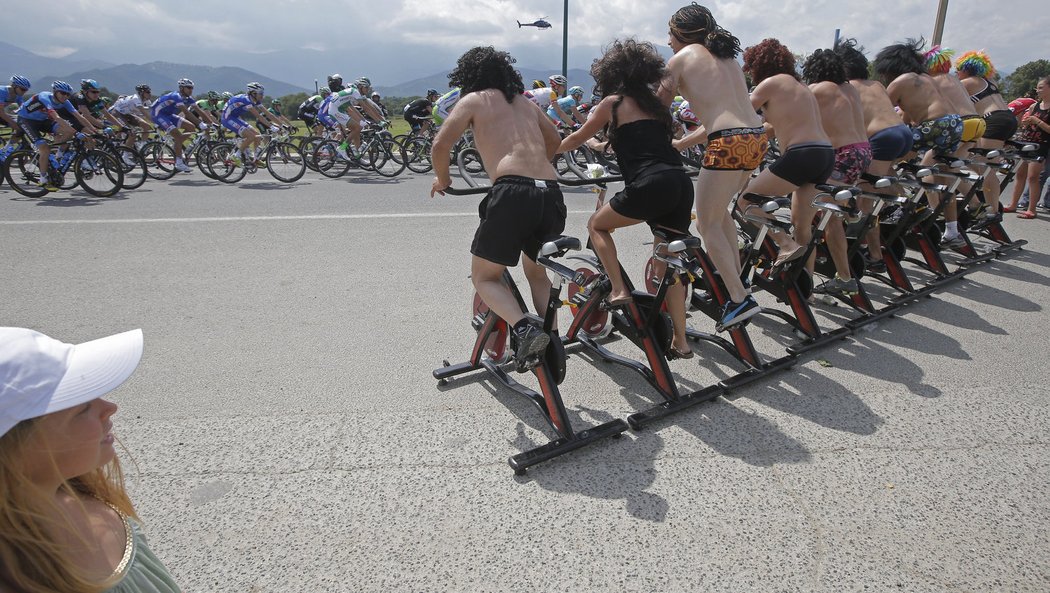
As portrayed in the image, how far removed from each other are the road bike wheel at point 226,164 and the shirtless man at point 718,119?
1001 centimetres

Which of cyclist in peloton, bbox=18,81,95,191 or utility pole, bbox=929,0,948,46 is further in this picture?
utility pole, bbox=929,0,948,46

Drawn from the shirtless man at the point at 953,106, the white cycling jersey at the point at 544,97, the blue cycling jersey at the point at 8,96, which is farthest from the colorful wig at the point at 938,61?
the blue cycling jersey at the point at 8,96

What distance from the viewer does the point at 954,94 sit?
6.56 meters

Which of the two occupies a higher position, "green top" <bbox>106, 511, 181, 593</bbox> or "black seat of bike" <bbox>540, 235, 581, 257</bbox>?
"black seat of bike" <bbox>540, 235, 581, 257</bbox>

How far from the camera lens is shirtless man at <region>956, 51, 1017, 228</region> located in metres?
7.38

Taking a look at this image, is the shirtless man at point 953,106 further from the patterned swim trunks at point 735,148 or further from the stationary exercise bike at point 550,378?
the stationary exercise bike at point 550,378

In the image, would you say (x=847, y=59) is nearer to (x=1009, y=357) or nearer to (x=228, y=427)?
(x=1009, y=357)

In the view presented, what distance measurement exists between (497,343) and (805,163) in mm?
A: 2626

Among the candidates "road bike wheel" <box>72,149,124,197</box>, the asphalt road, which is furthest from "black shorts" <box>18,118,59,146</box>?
the asphalt road

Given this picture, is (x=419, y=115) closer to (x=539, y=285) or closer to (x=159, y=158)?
(x=159, y=158)

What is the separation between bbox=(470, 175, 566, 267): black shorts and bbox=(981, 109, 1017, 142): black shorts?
6.88 m

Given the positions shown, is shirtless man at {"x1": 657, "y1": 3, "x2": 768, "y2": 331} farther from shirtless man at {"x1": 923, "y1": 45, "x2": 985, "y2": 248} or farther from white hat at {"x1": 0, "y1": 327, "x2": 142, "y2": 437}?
shirtless man at {"x1": 923, "y1": 45, "x2": 985, "y2": 248}

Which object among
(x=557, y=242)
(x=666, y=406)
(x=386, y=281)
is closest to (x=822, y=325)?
(x=666, y=406)

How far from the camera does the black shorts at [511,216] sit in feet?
10.8
